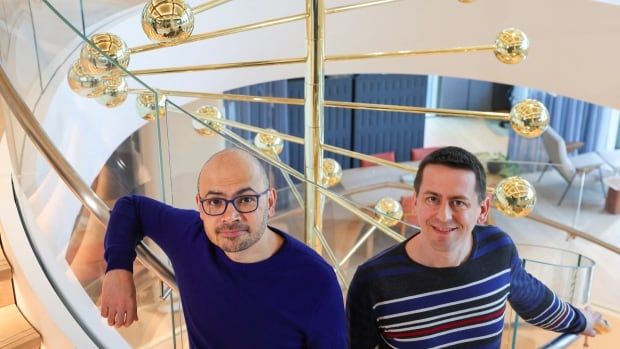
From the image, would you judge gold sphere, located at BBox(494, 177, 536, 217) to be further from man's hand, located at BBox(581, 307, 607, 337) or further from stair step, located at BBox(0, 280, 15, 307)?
stair step, located at BBox(0, 280, 15, 307)

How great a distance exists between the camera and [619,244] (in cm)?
618

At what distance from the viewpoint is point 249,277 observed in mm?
1199

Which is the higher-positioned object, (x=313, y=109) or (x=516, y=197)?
(x=313, y=109)

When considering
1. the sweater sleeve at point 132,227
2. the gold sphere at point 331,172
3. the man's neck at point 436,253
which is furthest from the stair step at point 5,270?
the man's neck at point 436,253

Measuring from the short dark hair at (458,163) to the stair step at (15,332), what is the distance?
1186mm

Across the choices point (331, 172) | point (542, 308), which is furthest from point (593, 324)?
point (331, 172)

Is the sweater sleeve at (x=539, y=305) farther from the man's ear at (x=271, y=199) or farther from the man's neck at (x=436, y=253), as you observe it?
the man's ear at (x=271, y=199)

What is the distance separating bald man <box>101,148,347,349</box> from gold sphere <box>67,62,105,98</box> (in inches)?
26.0

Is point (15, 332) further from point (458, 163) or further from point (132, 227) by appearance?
point (458, 163)

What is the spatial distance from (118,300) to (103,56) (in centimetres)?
54

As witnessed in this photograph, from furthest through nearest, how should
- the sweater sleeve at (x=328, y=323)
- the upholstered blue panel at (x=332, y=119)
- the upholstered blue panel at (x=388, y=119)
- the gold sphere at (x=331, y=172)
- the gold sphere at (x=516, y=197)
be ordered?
the upholstered blue panel at (x=388, y=119), the upholstered blue panel at (x=332, y=119), the gold sphere at (x=331, y=172), the gold sphere at (x=516, y=197), the sweater sleeve at (x=328, y=323)

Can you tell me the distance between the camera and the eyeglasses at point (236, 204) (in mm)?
1189

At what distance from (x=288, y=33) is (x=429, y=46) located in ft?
2.94

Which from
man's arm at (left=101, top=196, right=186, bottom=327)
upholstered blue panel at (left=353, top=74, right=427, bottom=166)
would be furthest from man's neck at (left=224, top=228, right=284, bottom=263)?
upholstered blue panel at (left=353, top=74, right=427, bottom=166)
